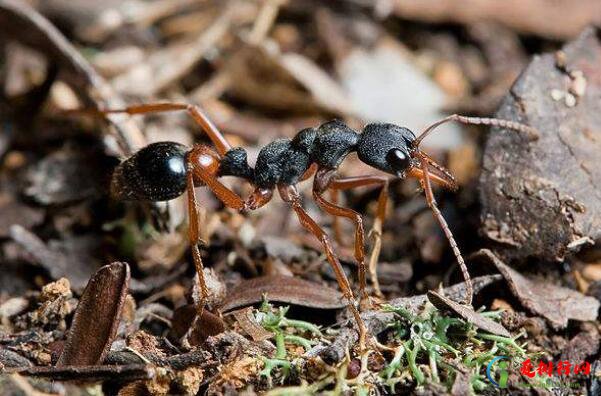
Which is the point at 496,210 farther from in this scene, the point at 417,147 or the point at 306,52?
the point at 306,52

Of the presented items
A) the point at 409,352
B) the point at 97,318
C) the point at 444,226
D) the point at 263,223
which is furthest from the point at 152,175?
the point at 409,352

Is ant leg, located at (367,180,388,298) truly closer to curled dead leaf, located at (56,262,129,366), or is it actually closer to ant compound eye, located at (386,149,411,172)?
ant compound eye, located at (386,149,411,172)

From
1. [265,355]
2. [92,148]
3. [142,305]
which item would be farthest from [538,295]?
[92,148]

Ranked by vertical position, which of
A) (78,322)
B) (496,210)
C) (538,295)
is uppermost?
(496,210)

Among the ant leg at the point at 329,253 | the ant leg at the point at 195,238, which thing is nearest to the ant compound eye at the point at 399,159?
the ant leg at the point at 329,253

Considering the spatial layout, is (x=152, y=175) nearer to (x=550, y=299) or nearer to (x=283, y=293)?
(x=283, y=293)

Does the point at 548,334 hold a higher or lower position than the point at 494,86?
lower

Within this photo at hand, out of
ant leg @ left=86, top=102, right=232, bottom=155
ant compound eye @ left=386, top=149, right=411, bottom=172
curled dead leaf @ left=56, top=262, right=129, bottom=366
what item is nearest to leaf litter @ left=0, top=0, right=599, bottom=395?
curled dead leaf @ left=56, top=262, right=129, bottom=366
